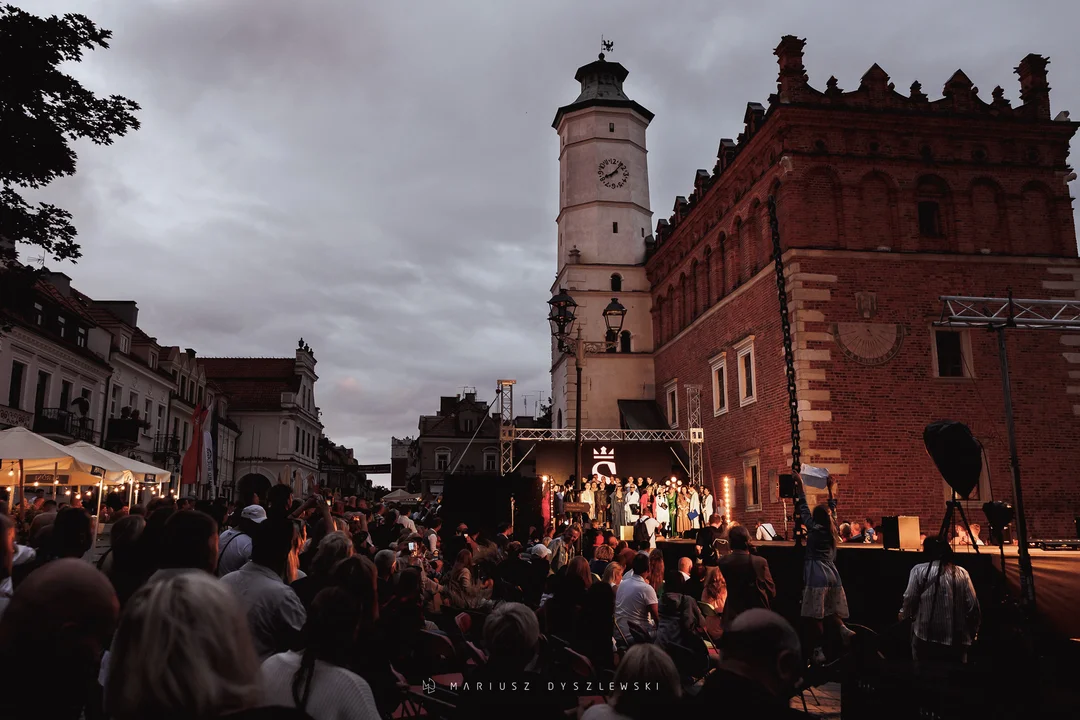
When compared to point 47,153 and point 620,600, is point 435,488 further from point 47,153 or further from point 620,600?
point 620,600

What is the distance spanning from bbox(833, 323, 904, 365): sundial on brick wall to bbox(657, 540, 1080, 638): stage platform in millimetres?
10239

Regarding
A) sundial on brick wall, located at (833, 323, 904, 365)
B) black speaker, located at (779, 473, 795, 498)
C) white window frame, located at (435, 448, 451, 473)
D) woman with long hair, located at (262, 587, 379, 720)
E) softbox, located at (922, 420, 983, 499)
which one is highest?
sundial on brick wall, located at (833, 323, 904, 365)

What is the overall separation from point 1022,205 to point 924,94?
4.63 meters

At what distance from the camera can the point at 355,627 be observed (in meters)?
3.22

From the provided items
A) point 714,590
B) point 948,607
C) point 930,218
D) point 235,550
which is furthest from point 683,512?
point 235,550

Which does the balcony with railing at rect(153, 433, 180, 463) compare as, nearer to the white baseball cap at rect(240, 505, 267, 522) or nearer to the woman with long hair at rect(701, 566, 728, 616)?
the white baseball cap at rect(240, 505, 267, 522)

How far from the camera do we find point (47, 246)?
1355 centimetres

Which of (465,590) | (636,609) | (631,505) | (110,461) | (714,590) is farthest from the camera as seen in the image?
(631,505)

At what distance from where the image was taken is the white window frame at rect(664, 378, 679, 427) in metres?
32.4

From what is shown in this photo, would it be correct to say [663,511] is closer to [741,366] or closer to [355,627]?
[741,366]

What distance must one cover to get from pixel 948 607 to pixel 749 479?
17992 millimetres

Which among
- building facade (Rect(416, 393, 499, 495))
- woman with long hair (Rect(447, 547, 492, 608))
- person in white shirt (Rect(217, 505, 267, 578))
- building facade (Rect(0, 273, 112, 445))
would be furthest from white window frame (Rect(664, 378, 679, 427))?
building facade (Rect(416, 393, 499, 495))

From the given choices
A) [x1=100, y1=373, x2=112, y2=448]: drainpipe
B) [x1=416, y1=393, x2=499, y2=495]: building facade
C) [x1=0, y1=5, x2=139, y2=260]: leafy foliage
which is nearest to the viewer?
[x1=0, y1=5, x2=139, y2=260]: leafy foliage

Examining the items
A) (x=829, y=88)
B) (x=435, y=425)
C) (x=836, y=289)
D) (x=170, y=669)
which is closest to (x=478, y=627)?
(x=170, y=669)
